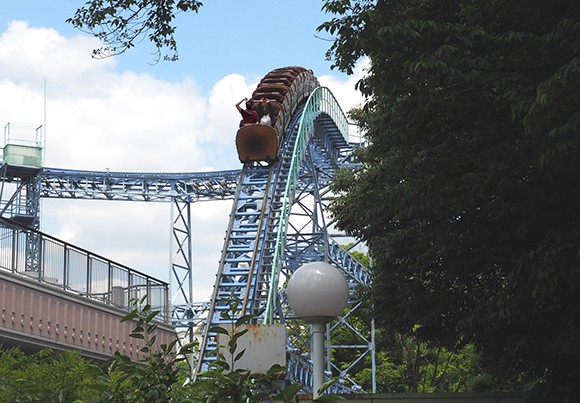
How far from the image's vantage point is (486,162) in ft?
42.5

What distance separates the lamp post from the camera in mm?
8766

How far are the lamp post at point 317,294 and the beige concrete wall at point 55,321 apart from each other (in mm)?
6305

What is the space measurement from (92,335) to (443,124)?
7880 millimetres

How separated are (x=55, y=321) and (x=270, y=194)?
63.2 ft

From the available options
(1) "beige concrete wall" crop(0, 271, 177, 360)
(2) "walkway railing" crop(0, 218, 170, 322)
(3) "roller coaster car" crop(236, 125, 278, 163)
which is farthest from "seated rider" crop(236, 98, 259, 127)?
(1) "beige concrete wall" crop(0, 271, 177, 360)

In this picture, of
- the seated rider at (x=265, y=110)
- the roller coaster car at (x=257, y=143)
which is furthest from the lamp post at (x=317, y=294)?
the seated rider at (x=265, y=110)

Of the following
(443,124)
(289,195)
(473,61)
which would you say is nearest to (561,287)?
(443,124)

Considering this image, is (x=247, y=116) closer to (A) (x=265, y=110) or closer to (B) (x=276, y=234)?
(A) (x=265, y=110)

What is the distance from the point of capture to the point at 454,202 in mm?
14844

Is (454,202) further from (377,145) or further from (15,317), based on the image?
(15,317)

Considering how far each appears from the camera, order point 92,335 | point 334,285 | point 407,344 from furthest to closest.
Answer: point 407,344 < point 92,335 < point 334,285

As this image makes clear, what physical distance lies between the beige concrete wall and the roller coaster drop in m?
6.96

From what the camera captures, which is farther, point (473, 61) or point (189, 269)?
point (189, 269)

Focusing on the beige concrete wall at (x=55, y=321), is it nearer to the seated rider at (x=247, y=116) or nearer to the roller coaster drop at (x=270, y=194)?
the roller coaster drop at (x=270, y=194)
